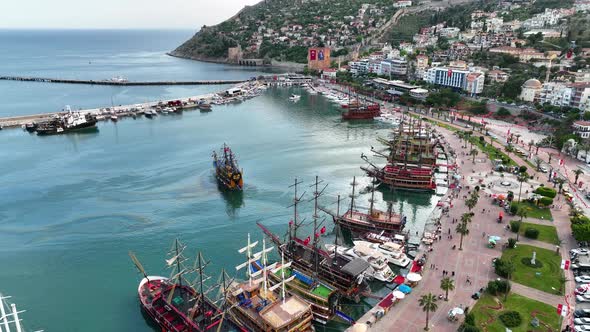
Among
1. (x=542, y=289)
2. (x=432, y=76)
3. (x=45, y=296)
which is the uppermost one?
(x=432, y=76)

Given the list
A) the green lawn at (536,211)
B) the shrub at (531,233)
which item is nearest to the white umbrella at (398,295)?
the shrub at (531,233)

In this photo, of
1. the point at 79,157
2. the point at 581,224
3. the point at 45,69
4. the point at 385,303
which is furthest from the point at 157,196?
the point at 45,69

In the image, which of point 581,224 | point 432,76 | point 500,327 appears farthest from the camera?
point 432,76

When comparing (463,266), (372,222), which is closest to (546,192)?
(463,266)

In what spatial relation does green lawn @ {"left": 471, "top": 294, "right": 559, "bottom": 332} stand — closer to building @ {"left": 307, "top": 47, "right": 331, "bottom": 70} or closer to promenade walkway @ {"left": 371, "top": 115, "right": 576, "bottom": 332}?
promenade walkway @ {"left": 371, "top": 115, "right": 576, "bottom": 332}

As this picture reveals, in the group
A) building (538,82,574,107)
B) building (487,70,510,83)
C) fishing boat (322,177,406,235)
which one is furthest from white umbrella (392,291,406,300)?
building (487,70,510,83)

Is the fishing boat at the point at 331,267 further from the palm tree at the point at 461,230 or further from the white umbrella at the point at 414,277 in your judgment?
the palm tree at the point at 461,230

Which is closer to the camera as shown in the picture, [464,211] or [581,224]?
[581,224]

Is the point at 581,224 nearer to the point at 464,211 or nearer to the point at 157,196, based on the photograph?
the point at 464,211
